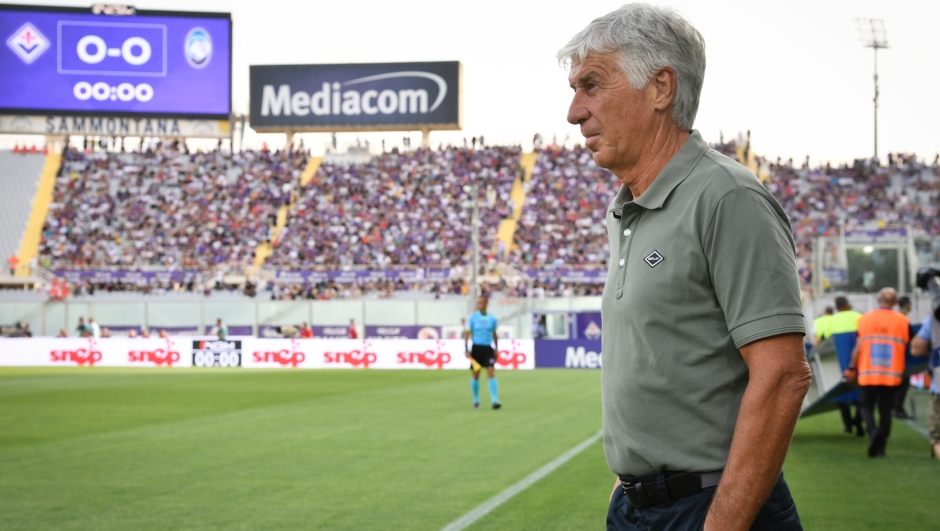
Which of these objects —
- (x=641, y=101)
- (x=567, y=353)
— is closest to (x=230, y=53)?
(x=567, y=353)

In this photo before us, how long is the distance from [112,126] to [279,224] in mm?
13683

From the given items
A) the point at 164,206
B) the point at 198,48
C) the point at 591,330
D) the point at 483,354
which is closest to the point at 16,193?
the point at 164,206

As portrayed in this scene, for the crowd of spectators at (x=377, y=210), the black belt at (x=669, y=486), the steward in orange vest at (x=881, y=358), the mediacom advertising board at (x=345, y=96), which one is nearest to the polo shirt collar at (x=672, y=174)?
the black belt at (x=669, y=486)

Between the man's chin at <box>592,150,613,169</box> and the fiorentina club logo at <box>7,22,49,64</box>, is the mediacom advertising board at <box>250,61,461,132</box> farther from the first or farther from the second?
the man's chin at <box>592,150,613,169</box>

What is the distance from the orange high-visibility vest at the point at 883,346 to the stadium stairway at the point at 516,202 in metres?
34.2

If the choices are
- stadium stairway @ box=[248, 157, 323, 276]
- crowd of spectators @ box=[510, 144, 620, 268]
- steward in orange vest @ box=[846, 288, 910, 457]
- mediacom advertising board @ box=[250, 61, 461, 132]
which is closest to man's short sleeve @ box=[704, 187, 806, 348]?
steward in orange vest @ box=[846, 288, 910, 457]

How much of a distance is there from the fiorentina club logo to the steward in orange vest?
53226 mm

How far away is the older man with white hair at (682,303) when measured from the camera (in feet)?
6.76

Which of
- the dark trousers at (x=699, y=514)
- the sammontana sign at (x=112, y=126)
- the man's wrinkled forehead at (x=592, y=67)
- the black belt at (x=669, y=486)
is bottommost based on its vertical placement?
the dark trousers at (x=699, y=514)

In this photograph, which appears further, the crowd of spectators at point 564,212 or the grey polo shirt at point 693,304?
the crowd of spectators at point 564,212

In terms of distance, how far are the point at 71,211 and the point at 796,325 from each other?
51506 millimetres

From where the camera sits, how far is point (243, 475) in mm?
9875

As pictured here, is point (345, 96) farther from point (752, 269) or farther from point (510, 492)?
point (752, 269)

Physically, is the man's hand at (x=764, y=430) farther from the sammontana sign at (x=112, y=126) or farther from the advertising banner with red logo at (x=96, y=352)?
the sammontana sign at (x=112, y=126)
